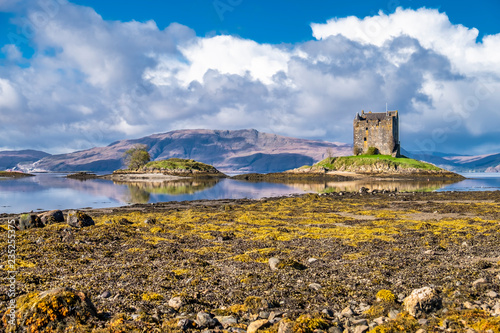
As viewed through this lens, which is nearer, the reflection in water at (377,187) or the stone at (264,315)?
the stone at (264,315)

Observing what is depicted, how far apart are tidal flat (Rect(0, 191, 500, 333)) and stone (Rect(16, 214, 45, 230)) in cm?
173

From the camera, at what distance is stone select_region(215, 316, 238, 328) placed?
26.8ft

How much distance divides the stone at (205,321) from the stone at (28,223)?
60.1 ft

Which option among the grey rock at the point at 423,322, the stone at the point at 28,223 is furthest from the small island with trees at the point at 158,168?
the grey rock at the point at 423,322

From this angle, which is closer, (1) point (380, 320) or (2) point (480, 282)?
(1) point (380, 320)

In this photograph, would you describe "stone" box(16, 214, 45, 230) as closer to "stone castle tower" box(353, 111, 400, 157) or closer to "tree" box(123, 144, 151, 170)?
"stone castle tower" box(353, 111, 400, 157)

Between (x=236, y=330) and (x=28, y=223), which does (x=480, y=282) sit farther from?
(x=28, y=223)

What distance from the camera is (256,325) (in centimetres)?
780

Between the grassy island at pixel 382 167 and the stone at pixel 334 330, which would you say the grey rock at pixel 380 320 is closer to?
the stone at pixel 334 330

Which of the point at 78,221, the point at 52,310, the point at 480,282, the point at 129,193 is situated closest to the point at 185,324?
the point at 52,310

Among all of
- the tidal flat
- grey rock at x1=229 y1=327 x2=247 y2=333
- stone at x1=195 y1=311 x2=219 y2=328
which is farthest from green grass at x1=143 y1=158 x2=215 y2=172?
grey rock at x1=229 y1=327 x2=247 y2=333

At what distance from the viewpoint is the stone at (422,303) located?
8.16 m

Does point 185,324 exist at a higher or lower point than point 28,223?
lower

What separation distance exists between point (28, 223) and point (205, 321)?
61.6ft
